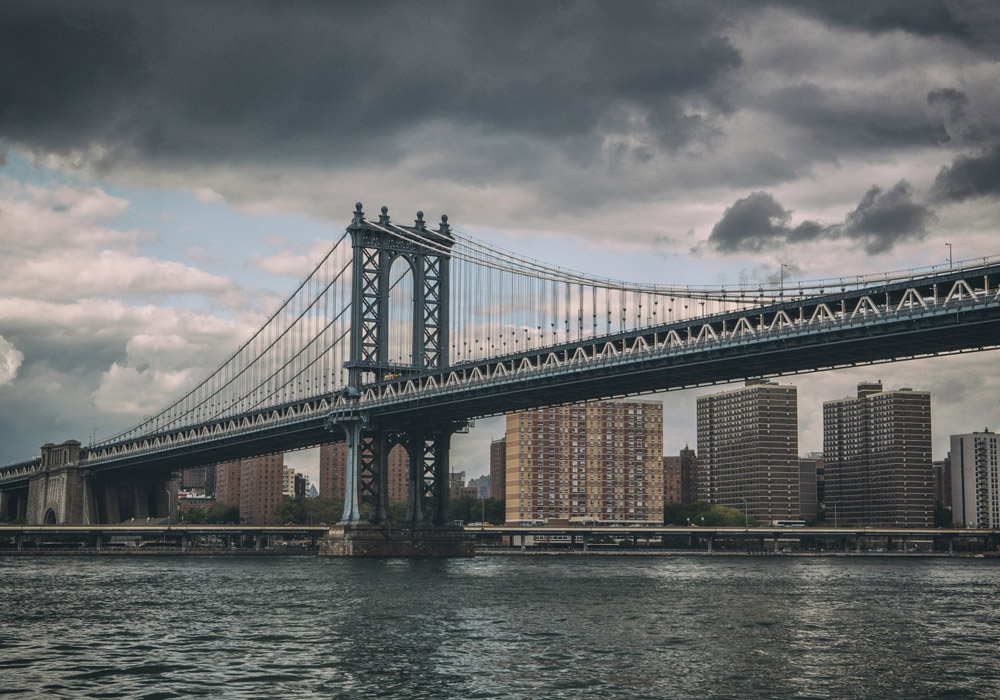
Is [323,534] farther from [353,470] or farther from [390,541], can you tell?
[353,470]

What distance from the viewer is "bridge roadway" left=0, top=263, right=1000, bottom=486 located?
6669 centimetres

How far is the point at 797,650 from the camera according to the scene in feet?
132

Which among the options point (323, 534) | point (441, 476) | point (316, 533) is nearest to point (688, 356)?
point (441, 476)

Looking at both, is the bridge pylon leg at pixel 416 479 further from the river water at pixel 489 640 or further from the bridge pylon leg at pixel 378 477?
the river water at pixel 489 640

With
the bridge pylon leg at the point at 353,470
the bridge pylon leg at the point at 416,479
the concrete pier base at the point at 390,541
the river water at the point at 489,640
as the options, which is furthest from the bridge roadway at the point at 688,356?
the river water at the point at 489,640

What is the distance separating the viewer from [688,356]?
3140 inches

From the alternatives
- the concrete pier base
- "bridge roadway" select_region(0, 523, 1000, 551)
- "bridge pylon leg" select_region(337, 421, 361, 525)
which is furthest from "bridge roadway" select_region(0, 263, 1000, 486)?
"bridge roadway" select_region(0, 523, 1000, 551)

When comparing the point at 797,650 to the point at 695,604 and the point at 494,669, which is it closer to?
the point at 494,669

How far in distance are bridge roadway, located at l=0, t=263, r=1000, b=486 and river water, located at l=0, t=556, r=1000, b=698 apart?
46.2ft

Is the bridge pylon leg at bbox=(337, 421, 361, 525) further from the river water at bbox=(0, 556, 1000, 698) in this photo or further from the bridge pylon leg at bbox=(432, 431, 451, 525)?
the river water at bbox=(0, 556, 1000, 698)

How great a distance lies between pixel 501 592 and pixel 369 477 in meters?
47.3

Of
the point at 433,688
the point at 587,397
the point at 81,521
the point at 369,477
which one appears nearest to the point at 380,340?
the point at 369,477

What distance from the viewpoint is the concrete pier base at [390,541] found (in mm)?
107312

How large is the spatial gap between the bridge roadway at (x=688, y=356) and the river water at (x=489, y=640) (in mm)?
14068
